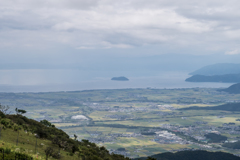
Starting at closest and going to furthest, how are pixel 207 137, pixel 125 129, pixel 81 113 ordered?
1. pixel 207 137
2. pixel 125 129
3. pixel 81 113

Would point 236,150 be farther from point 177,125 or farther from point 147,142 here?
point 177,125

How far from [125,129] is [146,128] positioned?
12194mm

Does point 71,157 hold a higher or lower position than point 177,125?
higher

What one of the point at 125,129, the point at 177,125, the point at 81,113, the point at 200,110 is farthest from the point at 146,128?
the point at 200,110

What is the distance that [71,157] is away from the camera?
23.5 metres

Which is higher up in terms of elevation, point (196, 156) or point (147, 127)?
point (196, 156)

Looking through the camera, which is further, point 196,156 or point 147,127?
point 147,127

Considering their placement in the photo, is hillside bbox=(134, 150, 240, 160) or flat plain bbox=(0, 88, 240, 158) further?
flat plain bbox=(0, 88, 240, 158)

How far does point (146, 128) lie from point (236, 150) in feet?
166

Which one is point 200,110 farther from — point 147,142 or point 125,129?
point 147,142

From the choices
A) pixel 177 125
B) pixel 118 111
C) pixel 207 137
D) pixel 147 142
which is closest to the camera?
pixel 147 142

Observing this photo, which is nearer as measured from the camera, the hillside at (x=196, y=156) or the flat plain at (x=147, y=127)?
the hillside at (x=196, y=156)

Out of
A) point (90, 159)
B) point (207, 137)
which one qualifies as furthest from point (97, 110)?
point (90, 159)

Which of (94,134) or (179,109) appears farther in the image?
(179,109)
